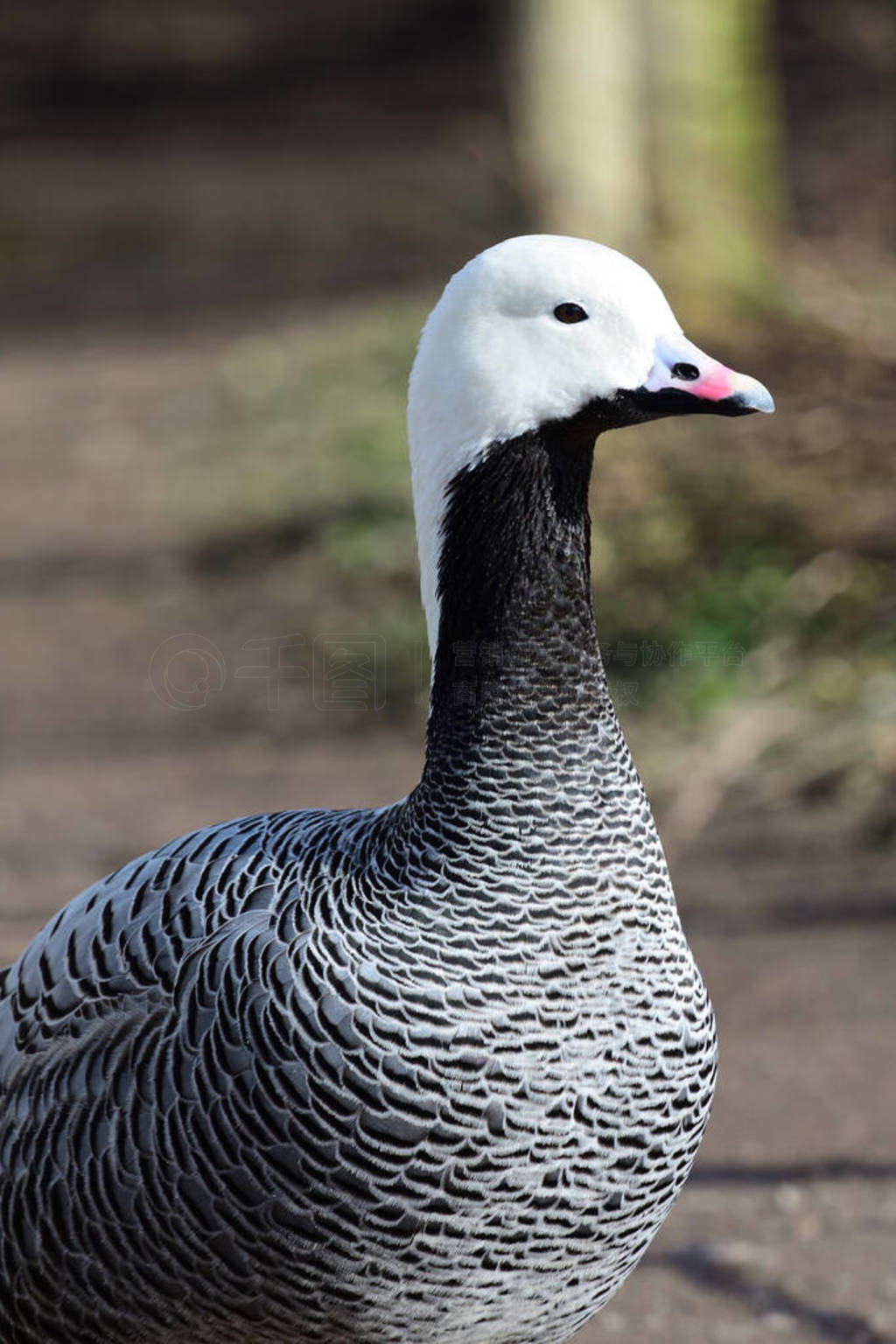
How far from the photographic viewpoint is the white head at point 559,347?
2596mm

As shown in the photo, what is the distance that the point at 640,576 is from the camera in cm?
696

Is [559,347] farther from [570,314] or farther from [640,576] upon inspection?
[640,576]

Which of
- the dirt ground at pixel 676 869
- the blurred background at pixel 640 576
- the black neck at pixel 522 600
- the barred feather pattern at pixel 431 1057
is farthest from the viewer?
the blurred background at pixel 640 576

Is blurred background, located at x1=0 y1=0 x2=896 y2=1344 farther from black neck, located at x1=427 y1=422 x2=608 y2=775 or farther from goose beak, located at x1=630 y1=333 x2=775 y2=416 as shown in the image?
goose beak, located at x1=630 y1=333 x2=775 y2=416

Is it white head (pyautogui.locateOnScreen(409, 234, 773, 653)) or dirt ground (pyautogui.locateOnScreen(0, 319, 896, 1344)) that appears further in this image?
dirt ground (pyautogui.locateOnScreen(0, 319, 896, 1344))

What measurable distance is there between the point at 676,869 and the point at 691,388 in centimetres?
304

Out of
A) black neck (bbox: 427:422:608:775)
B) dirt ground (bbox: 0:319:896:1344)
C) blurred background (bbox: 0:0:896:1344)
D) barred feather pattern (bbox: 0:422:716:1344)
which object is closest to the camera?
barred feather pattern (bbox: 0:422:716:1344)

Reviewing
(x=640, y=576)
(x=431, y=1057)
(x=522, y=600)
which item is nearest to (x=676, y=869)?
(x=640, y=576)

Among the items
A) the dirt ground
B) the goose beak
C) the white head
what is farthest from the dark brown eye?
the dirt ground

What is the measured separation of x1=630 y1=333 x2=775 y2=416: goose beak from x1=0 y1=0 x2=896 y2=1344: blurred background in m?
1.82

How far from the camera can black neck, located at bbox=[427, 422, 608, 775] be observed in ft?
8.83

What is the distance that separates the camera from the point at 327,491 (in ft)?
28.7

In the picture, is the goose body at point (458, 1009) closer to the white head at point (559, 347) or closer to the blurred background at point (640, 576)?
the white head at point (559, 347)

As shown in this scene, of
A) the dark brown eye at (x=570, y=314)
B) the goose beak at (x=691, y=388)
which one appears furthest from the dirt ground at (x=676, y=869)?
the dark brown eye at (x=570, y=314)
